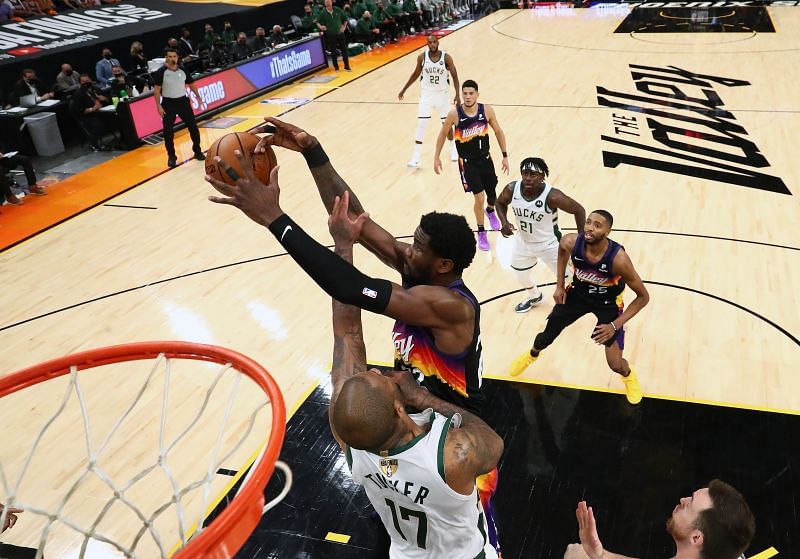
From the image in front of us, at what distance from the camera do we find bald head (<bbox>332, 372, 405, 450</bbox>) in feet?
6.89

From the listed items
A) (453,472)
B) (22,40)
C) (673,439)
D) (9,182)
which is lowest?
(673,439)

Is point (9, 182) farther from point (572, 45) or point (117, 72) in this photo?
point (572, 45)

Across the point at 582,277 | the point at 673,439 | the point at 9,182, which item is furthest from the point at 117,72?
the point at 673,439

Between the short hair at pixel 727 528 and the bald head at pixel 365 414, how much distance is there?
4.15 feet

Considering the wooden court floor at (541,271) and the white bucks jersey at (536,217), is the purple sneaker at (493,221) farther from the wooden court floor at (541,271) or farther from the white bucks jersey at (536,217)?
the white bucks jersey at (536,217)

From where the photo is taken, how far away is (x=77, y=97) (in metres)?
11.6

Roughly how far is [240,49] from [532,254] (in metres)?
12.2

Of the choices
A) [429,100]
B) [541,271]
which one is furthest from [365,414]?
[429,100]

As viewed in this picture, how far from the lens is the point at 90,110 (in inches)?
462

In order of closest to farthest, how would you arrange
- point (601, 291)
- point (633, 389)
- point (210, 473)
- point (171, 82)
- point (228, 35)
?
point (210, 473) → point (601, 291) → point (633, 389) → point (171, 82) → point (228, 35)

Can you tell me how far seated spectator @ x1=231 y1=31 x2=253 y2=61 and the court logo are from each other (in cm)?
796

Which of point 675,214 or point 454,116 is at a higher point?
point 454,116

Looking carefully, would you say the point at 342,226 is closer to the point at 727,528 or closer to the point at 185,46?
the point at 727,528

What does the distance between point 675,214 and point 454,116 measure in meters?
2.85
